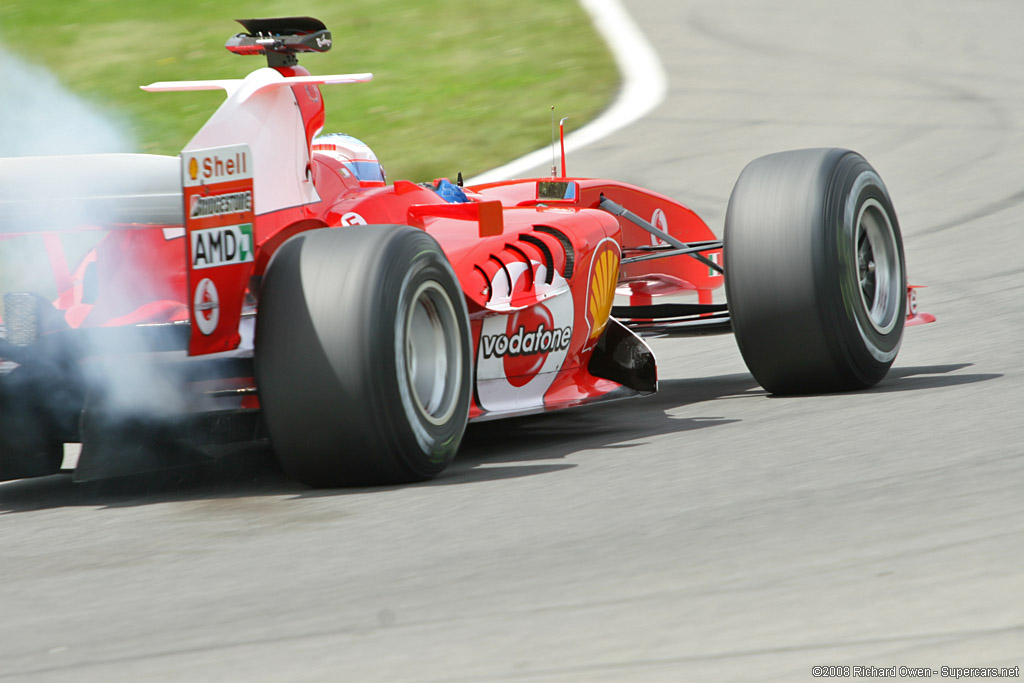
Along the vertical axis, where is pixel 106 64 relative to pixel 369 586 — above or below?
above

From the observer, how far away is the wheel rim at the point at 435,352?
4.79 meters

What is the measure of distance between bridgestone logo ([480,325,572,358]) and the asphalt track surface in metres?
0.36

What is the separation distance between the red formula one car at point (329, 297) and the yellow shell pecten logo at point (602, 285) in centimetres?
1

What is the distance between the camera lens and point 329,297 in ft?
14.2

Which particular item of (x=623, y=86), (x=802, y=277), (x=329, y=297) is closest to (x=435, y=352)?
(x=329, y=297)

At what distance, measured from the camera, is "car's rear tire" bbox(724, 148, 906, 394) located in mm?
5707

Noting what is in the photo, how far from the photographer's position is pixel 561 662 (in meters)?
2.77

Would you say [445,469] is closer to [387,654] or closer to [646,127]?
[387,654]

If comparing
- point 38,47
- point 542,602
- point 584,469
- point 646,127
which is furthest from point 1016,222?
point 38,47

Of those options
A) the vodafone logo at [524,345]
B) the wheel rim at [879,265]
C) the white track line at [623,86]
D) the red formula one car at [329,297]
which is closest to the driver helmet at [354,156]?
the red formula one car at [329,297]

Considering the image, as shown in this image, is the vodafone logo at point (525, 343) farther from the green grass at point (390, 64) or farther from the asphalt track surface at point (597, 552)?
the green grass at point (390, 64)

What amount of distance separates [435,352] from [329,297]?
63 cm

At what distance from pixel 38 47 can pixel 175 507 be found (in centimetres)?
1664

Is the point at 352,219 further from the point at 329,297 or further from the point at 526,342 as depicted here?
the point at 329,297
